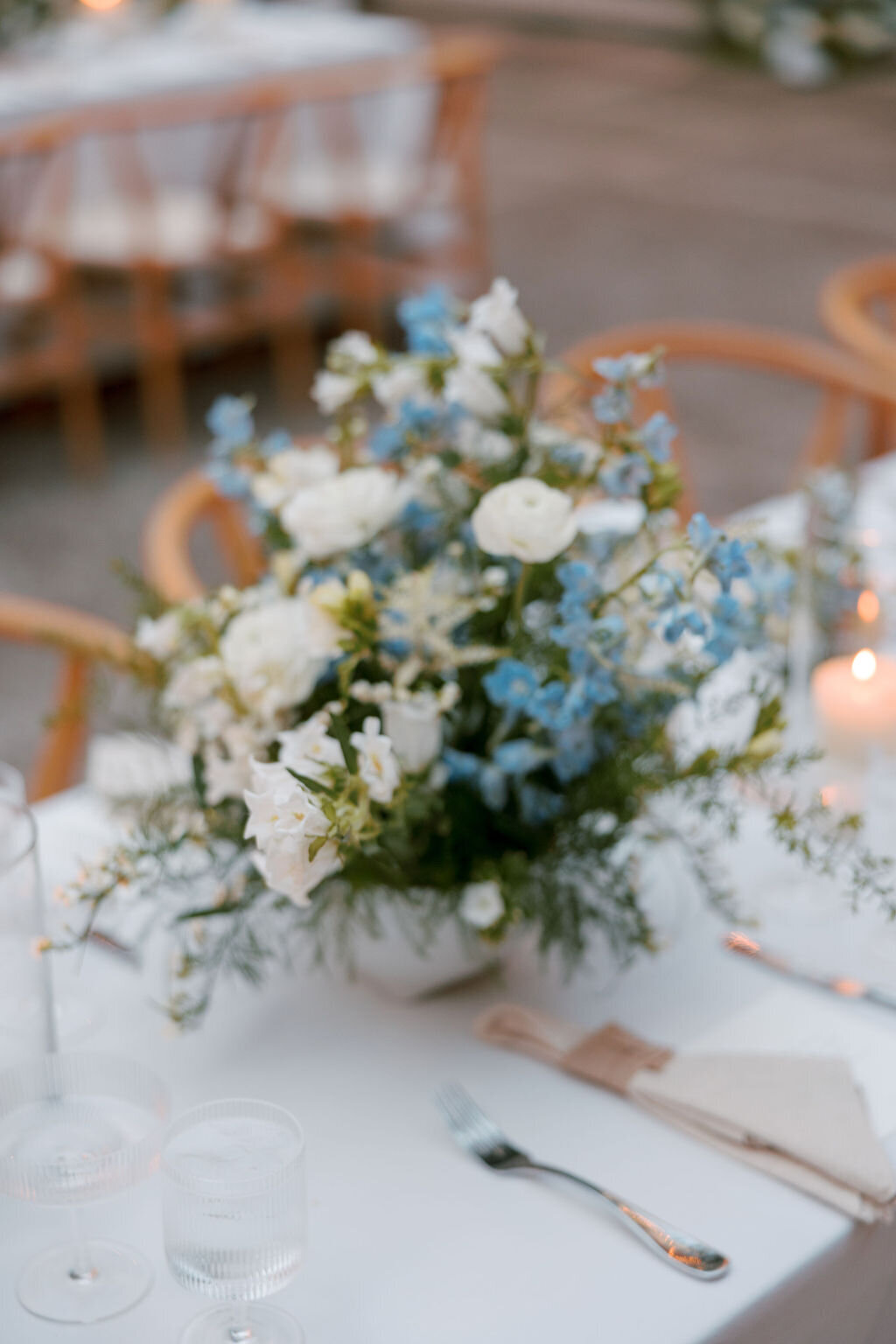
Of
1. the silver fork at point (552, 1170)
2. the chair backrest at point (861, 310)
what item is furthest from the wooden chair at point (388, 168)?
the silver fork at point (552, 1170)

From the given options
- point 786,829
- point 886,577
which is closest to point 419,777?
point 786,829

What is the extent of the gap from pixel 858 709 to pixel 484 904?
0.43 m

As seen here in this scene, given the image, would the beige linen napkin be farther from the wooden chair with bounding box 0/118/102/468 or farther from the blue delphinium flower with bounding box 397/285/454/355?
the wooden chair with bounding box 0/118/102/468

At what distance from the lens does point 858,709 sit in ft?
4.23

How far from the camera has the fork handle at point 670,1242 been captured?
2.96 feet

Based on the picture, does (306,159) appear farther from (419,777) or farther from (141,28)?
(419,777)

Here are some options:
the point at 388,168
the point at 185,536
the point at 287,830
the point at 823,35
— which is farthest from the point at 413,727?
the point at 823,35

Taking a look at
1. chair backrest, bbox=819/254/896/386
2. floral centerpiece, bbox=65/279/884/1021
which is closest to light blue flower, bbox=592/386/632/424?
floral centerpiece, bbox=65/279/884/1021

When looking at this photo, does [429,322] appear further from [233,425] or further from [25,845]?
[25,845]

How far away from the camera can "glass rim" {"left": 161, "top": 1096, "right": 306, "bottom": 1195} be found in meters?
0.78

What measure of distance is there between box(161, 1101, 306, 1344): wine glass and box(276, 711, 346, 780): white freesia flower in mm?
186

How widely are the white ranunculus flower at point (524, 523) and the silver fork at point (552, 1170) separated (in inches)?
14.4

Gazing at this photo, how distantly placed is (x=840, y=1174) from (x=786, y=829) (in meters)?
0.21

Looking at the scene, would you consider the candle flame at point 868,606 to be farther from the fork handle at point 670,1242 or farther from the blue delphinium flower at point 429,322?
the fork handle at point 670,1242
